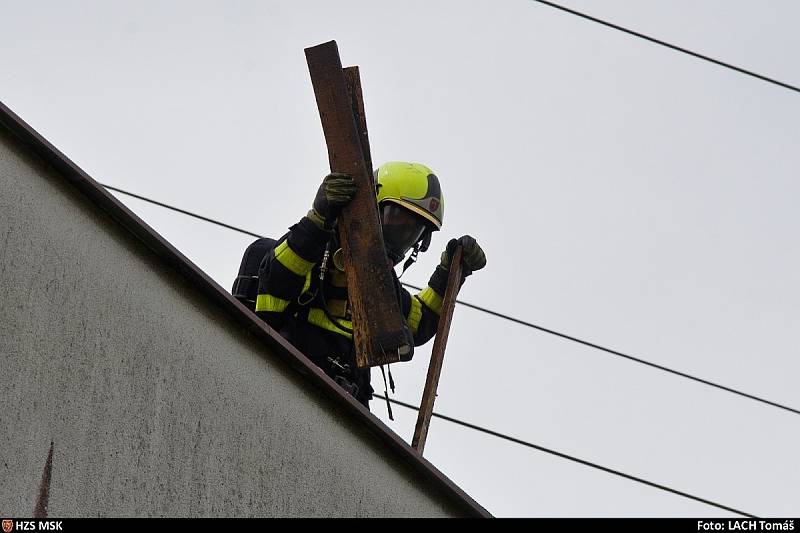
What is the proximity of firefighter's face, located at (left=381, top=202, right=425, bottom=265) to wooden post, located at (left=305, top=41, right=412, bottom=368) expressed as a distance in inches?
47.8

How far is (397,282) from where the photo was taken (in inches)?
350

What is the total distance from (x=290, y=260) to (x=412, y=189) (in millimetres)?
1200

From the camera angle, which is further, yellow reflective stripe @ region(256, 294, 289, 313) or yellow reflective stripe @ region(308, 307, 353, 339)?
yellow reflective stripe @ region(308, 307, 353, 339)

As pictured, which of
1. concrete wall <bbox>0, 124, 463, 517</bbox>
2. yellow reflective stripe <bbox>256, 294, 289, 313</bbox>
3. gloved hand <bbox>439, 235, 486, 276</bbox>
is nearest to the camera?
concrete wall <bbox>0, 124, 463, 517</bbox>

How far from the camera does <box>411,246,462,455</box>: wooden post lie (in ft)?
26.4

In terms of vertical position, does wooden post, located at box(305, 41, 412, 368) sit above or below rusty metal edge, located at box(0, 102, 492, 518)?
above

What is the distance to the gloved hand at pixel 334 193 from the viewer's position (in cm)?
787

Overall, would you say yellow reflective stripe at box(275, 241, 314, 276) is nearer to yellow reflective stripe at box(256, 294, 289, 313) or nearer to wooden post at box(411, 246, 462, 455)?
yellow reflective stripe at box(256, 294, 289, 313)

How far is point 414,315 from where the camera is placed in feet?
30.9

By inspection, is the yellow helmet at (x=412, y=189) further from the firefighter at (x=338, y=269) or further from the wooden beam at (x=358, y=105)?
the wooden beam at (x=358, y=105)

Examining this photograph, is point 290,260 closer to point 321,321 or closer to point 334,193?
point 321,321

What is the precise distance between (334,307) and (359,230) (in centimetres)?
89

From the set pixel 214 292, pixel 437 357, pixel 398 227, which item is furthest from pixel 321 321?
pixel 214 292

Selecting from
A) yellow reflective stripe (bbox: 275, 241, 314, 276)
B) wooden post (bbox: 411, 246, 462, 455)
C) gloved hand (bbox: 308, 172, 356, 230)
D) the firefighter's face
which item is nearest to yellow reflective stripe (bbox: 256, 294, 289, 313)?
yellow reflective stripe (bbox: 275, 241, 314, 276)
